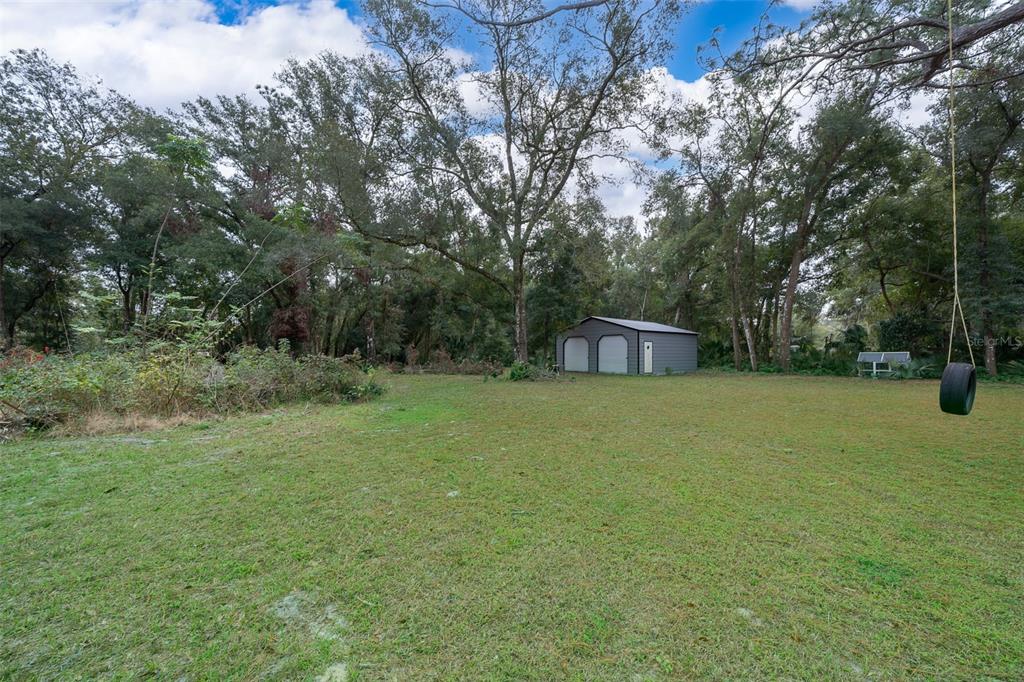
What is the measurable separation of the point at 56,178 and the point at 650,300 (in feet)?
80.6

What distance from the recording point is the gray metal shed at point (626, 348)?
13.7 metres

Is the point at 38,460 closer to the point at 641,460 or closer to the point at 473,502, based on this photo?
the point at 473,502

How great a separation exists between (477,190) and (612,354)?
305 inches

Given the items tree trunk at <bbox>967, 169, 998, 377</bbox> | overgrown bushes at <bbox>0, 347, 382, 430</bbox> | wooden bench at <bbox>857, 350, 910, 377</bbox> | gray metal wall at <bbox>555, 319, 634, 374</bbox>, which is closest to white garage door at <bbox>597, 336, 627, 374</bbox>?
gray metal wall at <bbox>555, 319, 634, 374</bbox>

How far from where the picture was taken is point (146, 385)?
4703 mm

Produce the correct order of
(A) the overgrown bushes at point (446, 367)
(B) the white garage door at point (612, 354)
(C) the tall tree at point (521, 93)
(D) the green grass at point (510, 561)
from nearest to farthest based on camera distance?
(D) the green grass at point (510, 561)
(C) the tall tree at point (521, 93)
(A) the overgrown bushes at point (446, 367)
(B) the white garage door at point (612, 354)

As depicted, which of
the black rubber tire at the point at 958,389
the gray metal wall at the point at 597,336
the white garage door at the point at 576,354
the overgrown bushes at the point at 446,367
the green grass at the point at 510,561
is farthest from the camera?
the white garage door at the point at 576,354

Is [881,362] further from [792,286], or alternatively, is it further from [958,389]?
[958,389]

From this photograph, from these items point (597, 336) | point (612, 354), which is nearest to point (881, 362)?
point (612, 354)

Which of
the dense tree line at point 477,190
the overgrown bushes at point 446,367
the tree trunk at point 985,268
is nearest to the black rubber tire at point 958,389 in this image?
the dense tree line at point 477,190

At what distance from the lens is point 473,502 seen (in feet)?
7.97

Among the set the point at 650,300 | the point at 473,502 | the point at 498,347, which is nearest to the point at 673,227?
the point at 650,300

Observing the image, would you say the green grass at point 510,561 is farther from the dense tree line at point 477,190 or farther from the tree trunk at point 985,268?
the tree trunk at point 985,268

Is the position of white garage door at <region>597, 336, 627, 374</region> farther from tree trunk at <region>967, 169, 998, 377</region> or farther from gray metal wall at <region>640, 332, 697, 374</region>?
tree trunk at <region>967, 169, 998, 377</region>
